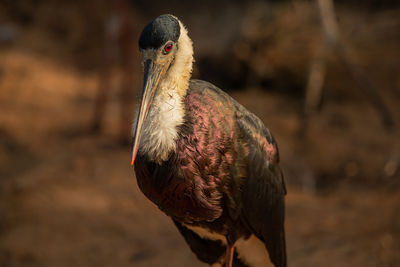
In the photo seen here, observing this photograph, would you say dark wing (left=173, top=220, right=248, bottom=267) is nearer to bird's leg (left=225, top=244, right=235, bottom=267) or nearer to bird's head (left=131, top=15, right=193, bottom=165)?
bird's leg (left=225, top=244, right=235, bottom=267)

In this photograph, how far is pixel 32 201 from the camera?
432cm

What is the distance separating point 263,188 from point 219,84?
Result: 4752 millimetres

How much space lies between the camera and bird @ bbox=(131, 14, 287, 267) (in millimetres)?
1905

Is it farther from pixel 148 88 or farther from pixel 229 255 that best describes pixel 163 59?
pixel 229 255

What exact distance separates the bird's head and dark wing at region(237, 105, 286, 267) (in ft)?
1.09

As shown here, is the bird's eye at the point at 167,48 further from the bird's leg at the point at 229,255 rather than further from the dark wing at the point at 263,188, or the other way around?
the bird's leg at the point at 229,255

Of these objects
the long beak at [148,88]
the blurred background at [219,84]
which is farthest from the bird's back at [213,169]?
the blurred background at [219,84]

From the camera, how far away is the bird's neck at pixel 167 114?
1.91 metres

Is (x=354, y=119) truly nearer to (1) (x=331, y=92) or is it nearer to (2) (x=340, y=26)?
(1) (x=331, y=92)

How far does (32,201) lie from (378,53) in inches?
181

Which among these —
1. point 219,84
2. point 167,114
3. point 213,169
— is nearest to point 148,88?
point 167,114

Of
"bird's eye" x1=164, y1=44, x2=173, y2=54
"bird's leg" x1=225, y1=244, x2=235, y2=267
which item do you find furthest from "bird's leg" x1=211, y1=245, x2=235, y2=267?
"bird's eye" x1=164, y1=44, x2=173, y2=54

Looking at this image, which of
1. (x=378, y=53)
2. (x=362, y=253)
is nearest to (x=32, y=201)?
(x=362, y=253)

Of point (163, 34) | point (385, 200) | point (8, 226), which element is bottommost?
point (8, 226)
